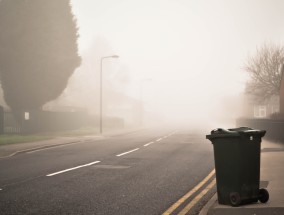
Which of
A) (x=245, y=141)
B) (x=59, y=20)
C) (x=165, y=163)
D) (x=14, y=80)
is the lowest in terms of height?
(x=165, y=163)

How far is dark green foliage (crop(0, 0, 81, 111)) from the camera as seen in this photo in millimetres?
30578

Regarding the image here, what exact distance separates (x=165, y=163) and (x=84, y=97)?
4612cm

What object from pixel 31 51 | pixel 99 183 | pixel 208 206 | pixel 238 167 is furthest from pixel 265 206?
pixel 31 51

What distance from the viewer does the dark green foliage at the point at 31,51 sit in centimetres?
3058

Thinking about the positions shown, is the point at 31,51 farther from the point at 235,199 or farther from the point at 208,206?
the point at 235,199

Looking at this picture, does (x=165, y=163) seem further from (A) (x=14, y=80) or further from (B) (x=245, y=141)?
(A) (x=14, y=80)

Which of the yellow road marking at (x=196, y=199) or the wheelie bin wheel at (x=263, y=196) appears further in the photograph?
the wheelie bin wheel at (x=263, y=196)

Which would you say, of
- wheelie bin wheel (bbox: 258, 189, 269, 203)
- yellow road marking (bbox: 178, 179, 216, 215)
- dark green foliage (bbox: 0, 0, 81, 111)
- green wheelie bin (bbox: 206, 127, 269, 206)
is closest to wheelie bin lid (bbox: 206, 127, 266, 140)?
green wheelie bin (bbox: 206, 127, 269, 206)

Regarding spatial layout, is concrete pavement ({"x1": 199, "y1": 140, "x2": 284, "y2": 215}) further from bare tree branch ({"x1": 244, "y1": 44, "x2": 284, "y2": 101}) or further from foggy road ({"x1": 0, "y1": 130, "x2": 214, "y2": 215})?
bare tree branch ({"x1": 244, "y1": 44, "x2": 284, "y2": 101})

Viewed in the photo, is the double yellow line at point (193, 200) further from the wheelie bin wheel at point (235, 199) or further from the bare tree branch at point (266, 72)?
the bare tree branch at point (266, 72)

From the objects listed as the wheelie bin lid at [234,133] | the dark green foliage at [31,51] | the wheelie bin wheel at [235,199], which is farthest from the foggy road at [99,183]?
the dark green foliage at [31,51]

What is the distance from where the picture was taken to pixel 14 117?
3180 cm

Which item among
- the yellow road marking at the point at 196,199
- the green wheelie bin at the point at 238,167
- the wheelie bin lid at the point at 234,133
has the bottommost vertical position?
the yellow road marking at the point at 196,199

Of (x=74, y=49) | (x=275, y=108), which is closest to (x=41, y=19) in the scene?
(x=74, y=49)
